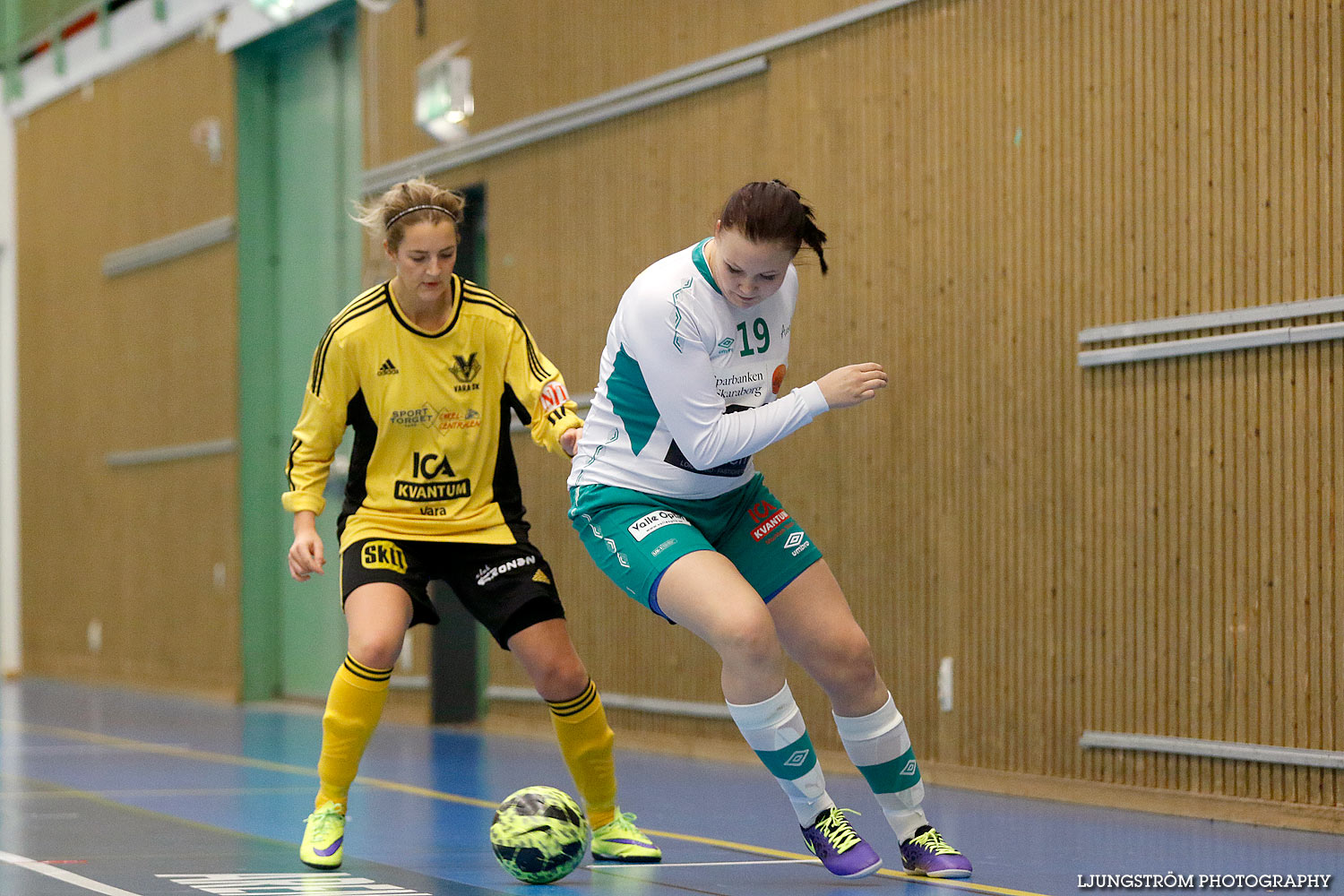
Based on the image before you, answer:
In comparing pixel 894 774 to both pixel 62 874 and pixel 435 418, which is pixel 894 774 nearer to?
pixel 435 418

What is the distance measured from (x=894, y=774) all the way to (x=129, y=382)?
35.5 feet

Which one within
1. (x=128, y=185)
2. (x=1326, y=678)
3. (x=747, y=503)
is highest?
(x=128, y=185)

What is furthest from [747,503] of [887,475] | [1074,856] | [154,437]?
[154,437]

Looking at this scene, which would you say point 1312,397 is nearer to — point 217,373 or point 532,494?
point 532,494

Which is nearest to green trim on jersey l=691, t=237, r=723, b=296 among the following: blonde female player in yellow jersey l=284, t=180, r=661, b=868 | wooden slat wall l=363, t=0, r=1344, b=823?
blonde female player in yellow jersey l=284, t=180, r=661, b=868

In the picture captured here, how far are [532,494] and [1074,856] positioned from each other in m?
4.86

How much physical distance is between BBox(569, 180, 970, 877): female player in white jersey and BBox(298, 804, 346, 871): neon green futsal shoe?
109 centimetres

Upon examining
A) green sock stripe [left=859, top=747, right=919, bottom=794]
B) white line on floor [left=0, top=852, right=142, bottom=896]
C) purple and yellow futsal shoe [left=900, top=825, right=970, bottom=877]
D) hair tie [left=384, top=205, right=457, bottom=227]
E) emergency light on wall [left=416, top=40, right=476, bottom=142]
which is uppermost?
emergency light on wall [left=416, top=40, right=476, bottom=142]

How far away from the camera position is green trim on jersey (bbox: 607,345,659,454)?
397 centimetres

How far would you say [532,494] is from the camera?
8977 mm

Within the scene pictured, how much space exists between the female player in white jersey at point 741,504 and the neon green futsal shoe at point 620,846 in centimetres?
65

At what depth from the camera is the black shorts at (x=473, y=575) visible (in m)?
4.45

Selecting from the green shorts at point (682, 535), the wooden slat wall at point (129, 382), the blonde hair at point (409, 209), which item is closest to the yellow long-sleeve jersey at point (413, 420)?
the blonde hair at point (409, 209)

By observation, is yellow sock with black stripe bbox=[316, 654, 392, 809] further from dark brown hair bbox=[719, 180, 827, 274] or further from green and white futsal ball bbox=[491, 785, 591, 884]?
dark brown hair bbox=[719, 180, 827, 274]
